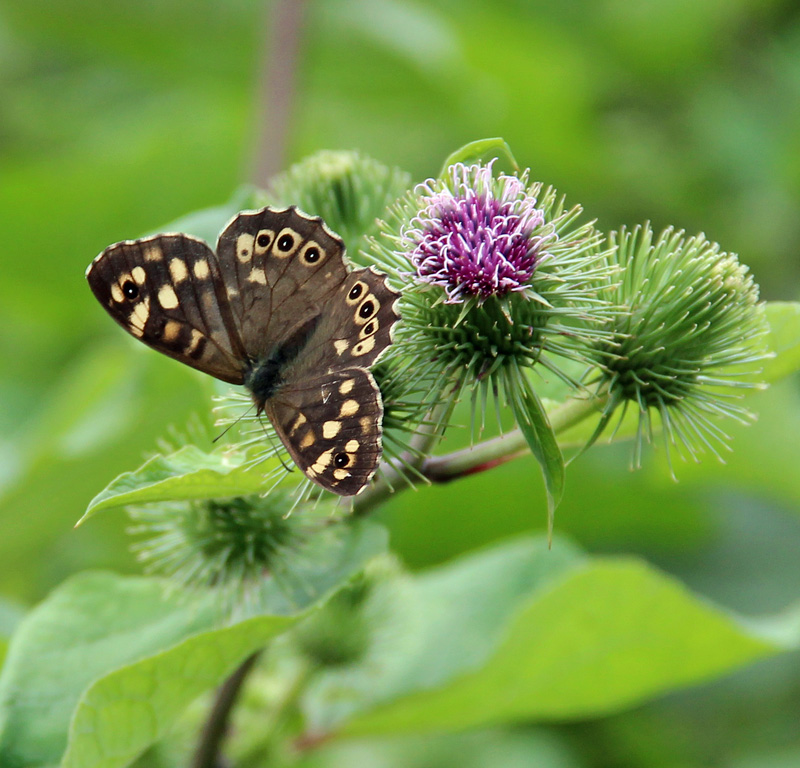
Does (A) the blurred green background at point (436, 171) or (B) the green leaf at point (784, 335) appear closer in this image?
(B) the green leaf at point (784, 335)

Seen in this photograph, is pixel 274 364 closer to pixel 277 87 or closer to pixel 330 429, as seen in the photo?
pixel 330 429

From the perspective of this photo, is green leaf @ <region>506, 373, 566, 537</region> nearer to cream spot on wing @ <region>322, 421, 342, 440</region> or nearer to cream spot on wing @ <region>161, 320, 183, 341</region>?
cream spot on wing @ <region>322, 421, 342, 440</region>

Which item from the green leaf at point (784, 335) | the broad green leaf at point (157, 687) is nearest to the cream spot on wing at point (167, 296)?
the broad green leaf at point (157, 687)

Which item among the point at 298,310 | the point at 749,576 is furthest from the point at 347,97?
the point at 298,310

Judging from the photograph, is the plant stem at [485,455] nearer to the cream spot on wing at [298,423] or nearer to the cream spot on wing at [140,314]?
the cream spot on wing at [298,423]

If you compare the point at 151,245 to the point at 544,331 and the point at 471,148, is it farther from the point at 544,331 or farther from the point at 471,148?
the point at 544,331
